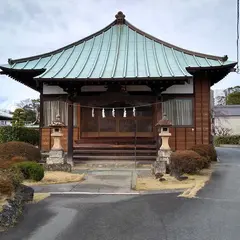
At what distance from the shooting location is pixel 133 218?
21.8 ft

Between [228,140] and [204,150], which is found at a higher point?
[204,150]

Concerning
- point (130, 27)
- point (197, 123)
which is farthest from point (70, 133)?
point (130, 27)

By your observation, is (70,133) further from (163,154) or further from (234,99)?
(234,99)

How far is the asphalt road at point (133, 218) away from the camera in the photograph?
5.61 m

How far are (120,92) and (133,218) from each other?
397 inches

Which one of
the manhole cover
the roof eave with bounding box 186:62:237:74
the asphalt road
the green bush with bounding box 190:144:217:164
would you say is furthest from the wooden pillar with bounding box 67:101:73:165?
the asphalt road

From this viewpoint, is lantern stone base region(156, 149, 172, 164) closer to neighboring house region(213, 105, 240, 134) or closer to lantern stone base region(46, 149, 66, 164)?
lantern stone base region(46, 149, 66, 164)

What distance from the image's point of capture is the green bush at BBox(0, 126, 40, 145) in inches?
737

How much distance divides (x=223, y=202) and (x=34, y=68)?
12.0 m

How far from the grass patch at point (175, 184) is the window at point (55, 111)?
714cm

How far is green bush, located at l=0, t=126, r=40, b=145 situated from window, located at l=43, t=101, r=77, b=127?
2.39 meters

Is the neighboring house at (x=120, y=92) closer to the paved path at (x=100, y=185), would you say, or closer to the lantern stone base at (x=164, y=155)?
the lantern stone base at (x=164, y=155)

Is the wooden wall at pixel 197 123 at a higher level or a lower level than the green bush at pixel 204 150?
higher

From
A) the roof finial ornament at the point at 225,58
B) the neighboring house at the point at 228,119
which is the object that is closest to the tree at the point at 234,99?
the neighboring house at the point at 228,119
